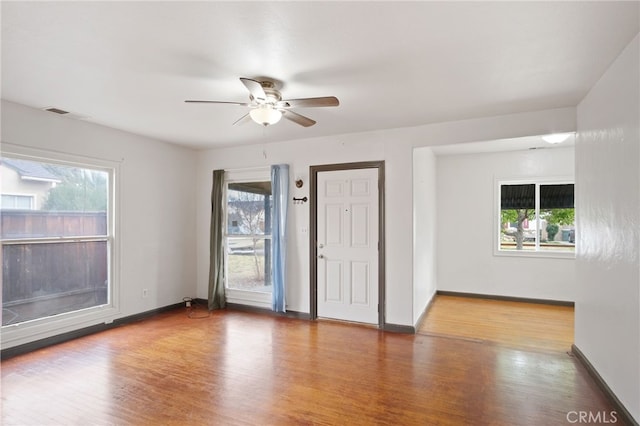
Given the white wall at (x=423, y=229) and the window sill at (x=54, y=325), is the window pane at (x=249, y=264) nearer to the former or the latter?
the window sill at (x=54, y=325)

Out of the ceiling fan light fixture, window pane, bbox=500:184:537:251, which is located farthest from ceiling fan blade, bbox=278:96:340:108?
window pane, bbox=500:184:537:251

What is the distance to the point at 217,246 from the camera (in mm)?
5320

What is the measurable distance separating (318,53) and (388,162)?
2.24 m

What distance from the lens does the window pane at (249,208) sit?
524cm

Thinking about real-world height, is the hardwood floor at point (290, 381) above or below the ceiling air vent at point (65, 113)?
below

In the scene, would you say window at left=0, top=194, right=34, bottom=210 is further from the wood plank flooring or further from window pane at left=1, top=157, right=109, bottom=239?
the wood plank flooring

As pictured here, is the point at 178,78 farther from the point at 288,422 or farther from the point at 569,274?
the point at 569,274

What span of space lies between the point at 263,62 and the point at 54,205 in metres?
3.11

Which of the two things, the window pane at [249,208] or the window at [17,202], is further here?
the window pane at [249,208]

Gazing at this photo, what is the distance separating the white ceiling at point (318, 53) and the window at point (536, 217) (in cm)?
285

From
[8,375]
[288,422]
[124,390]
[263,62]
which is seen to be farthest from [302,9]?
[8,375]

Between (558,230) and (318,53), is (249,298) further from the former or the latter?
(558,230)

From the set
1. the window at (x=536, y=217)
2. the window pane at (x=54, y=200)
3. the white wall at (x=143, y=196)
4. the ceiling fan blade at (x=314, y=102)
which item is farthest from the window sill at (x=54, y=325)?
the window at (x=536, y=217)

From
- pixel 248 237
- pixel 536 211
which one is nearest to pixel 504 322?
pixel 536 211
